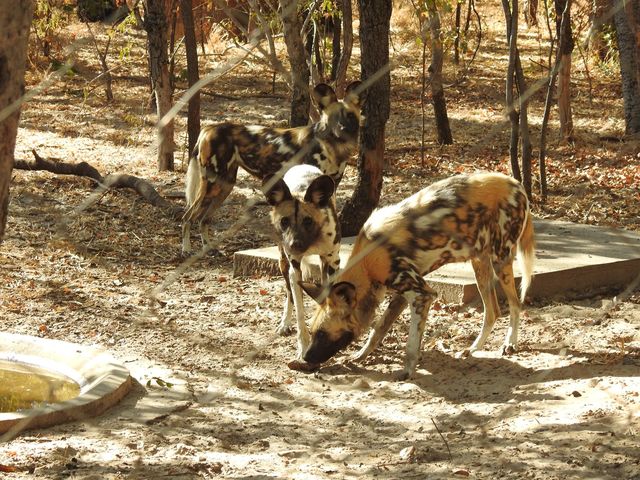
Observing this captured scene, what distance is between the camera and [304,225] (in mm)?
5250

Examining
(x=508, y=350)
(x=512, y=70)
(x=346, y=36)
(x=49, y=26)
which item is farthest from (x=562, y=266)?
(x=49, y=26)

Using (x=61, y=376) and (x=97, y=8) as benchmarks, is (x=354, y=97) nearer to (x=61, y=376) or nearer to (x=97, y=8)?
(x=61, y=376)

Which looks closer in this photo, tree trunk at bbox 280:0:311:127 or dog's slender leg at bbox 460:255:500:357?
dog's slender leg at bbox 460:255:500:357

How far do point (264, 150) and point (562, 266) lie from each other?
83.9 inches

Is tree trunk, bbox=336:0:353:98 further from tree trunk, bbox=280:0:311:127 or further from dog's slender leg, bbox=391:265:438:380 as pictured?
dog's slender leg, bbox=391:265:438:380

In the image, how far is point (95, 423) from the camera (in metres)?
4.40

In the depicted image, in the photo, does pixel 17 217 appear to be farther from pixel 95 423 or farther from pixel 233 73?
pixel 233 73

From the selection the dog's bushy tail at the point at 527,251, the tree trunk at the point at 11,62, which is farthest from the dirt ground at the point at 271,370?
the tree trunk at the point at 11,62

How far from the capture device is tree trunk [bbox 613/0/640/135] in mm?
10656

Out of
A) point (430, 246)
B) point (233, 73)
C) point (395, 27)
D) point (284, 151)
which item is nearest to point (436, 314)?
point (430, 246)

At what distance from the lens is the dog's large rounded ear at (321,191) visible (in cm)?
516

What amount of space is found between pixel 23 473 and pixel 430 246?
7.07ft

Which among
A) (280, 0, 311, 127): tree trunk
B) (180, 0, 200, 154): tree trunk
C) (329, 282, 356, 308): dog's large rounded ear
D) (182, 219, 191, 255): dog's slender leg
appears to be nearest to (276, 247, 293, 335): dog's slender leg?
(329, 282, 356, 308): dog's large rounded ear

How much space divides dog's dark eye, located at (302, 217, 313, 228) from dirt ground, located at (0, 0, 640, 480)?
71 centimetres
